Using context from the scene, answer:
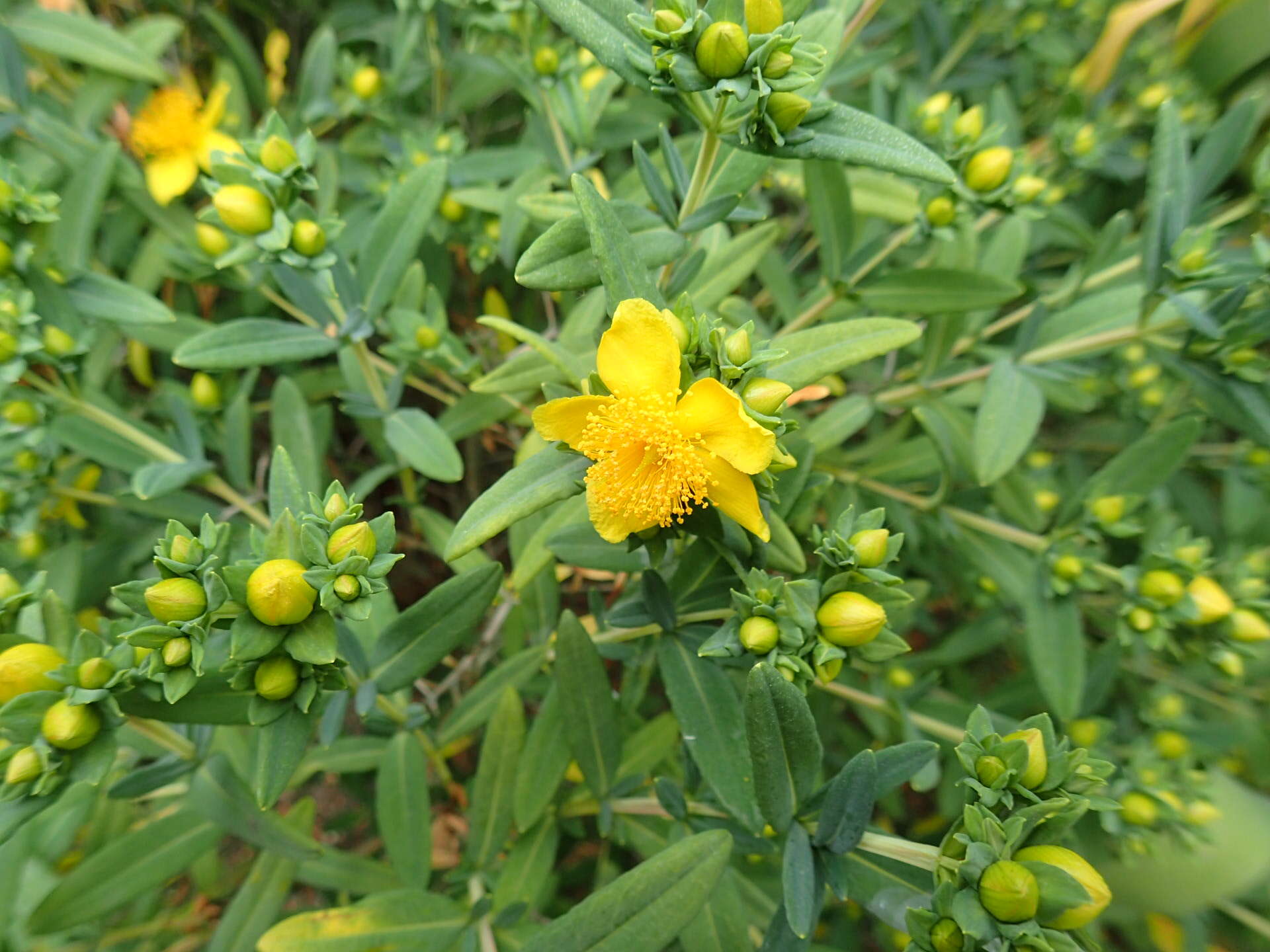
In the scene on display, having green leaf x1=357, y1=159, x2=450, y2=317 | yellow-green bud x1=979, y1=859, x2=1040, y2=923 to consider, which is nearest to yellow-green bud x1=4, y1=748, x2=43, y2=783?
green leaf x1=357, y1=159, x2=450, y2=317

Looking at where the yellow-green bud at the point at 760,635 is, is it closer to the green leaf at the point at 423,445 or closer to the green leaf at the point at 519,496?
the green leaf at the point at 519,496

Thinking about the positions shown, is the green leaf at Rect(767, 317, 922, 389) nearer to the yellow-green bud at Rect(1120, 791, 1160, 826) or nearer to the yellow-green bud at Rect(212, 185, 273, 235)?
the yellow-green bud at Rect(212, 185, 273, 235)

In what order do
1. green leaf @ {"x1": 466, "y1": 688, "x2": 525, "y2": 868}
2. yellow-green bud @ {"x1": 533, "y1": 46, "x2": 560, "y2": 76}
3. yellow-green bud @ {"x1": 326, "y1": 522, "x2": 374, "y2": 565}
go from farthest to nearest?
yellow-green bud @ {"x1": 533, "y1": 46, "x2": 560, "y2": 76}, green leaf @ {"x1": 466, "y1": 688, "x2": 525, "y2": 868}, yellow-green bud @ {"x1": 326, "y1": 522, "x2": 374, "y2": 565}

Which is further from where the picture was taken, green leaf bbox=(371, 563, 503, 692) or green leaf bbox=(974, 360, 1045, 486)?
green leaf bbox=(974, 360, 1045, 486)

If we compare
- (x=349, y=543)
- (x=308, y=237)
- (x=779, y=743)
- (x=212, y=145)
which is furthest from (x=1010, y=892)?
(x=212, y=145)

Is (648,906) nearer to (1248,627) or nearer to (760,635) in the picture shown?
(760,635)

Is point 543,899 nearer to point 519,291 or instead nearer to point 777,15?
point 519,291
